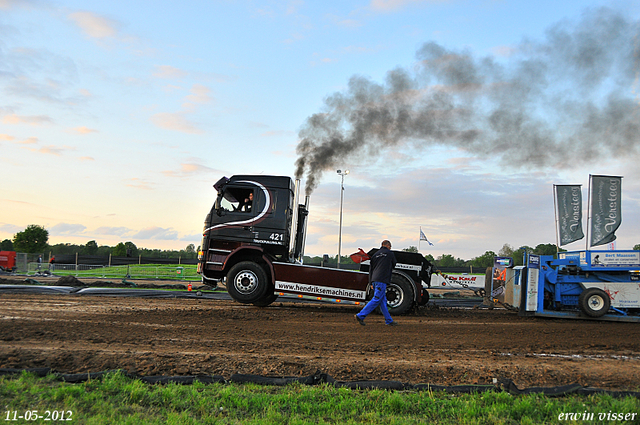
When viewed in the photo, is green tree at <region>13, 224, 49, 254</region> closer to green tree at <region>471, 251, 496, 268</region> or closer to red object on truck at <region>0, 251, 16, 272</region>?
red object on truck at <region>0, 251, 16, 272</region>

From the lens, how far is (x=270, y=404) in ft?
12.8

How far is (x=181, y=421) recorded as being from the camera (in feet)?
11.4

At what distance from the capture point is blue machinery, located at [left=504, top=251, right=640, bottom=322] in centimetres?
1089

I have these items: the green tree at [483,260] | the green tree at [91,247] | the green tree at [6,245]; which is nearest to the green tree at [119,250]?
the green tree at [91,247]

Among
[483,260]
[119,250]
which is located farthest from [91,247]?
[483,260]

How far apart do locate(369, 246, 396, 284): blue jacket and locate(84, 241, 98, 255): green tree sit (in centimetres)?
6432

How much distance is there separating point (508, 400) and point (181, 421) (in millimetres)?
3038

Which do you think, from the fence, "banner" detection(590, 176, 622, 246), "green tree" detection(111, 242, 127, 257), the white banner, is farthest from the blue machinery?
"green tree" detection(111, 242, 127, 257)

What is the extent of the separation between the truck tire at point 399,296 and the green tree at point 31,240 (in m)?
Result: 64.4

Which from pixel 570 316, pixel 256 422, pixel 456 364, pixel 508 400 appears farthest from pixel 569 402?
pixel 570 316

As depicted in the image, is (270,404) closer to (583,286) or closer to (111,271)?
(583,286)

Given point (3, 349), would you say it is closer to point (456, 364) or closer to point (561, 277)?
point (456, 364)

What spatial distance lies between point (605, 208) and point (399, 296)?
417 inches

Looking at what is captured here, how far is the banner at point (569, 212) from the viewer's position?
1722cm
